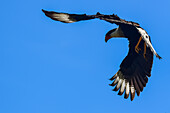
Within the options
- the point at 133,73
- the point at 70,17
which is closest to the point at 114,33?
the point at 133,73

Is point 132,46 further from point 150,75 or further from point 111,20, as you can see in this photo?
point 111,20

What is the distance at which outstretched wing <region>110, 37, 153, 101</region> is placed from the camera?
1361 centimetres

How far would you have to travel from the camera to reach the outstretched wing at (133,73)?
13.6 m

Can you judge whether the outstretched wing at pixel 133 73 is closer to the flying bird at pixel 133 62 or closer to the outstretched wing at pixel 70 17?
the flying bird at pixel 133 62

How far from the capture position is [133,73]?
1427cm

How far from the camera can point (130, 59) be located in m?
14.0

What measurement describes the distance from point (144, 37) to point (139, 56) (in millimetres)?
1984

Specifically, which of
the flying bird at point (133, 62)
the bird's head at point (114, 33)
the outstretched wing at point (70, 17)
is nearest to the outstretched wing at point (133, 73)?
the flying bird at point (133, 62)

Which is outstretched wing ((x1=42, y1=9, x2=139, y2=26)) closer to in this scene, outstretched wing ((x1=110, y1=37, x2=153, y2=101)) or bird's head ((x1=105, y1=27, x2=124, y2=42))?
bird's head ((x1=105, y1=27, x2=124, y2=42))

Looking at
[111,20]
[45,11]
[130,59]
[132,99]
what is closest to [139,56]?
[130,59]

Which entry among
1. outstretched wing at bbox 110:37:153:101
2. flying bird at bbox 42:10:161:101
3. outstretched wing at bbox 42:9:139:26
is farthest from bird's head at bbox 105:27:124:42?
outstretched wing at bbox 42:9:139:26

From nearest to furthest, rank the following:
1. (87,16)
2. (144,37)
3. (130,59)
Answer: (87,16) → (144,37) → (130,59)

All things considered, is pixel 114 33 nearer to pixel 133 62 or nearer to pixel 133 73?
pixel 133 62

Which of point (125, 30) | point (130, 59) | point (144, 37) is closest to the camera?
point (144, 37)
